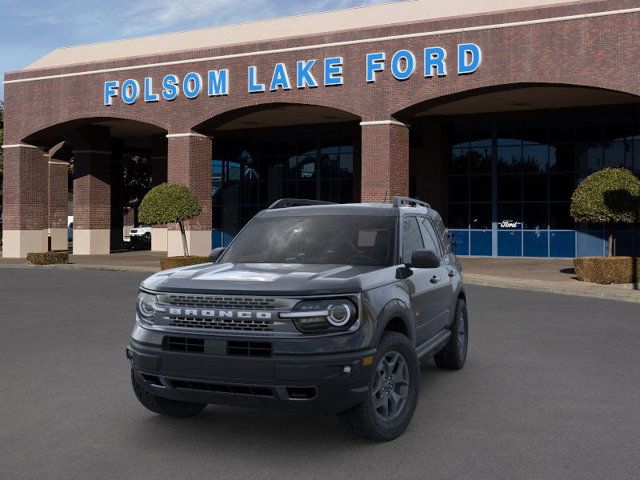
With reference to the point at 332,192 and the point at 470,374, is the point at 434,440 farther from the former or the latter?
the point at 332,192

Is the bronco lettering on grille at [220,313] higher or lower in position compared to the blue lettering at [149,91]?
lower

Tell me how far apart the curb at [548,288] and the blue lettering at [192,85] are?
52.3 feet

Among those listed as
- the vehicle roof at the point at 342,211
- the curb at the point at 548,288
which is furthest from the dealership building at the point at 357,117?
the vehicle roof at the point at 342,211

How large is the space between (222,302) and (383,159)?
77.8 ft

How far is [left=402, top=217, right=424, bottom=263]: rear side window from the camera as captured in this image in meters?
6.89

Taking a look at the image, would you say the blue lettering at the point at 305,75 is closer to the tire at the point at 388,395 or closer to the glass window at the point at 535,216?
the glass window at the point at 535,216

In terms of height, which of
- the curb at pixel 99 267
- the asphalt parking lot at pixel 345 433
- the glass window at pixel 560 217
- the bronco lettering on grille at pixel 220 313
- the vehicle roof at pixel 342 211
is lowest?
the asphalt parking lot at pixel 345 433

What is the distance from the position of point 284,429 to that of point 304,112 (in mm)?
30032

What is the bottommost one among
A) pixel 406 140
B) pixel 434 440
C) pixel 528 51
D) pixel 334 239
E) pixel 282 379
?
pixel 434 440

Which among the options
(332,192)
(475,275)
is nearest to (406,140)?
(475,275)

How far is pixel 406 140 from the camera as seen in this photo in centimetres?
2959

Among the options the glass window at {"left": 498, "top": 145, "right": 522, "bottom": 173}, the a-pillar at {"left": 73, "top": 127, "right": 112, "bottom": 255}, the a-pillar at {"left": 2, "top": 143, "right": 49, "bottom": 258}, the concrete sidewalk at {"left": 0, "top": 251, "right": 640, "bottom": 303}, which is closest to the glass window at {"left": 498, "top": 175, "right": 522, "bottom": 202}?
the glass window at {"left": 498, "top": 145, "right": 522, "bottom": 173}

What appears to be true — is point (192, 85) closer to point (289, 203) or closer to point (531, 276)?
point (531, 276)

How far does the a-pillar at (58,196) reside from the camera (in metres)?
42.9
